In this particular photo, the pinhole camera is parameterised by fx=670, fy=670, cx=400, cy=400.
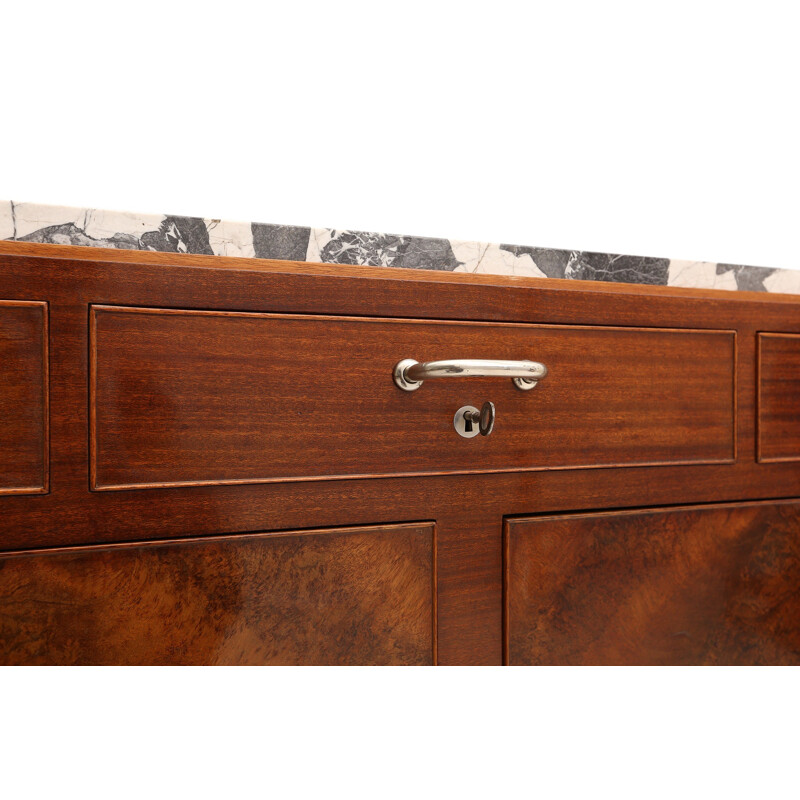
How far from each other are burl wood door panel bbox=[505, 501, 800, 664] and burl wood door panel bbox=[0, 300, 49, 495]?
1.13ft

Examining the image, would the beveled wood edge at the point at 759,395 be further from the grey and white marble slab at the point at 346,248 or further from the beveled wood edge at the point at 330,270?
the grey and white marble slab at the point at 346,248

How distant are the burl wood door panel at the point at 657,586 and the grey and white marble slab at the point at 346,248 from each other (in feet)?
0.87

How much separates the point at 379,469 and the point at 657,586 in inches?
11.2

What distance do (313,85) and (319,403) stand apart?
2.14 ft

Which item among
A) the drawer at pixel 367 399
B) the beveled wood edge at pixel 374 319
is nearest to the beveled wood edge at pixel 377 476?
the drawer at pixel 367 399

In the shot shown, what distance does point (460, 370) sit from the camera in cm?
47

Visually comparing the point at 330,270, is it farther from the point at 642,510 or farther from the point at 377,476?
the point at 642,510

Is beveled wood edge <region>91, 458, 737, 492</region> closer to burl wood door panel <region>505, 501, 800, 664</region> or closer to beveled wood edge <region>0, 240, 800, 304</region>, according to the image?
burl wood door panel <region>505, 501, 800, 664</region>

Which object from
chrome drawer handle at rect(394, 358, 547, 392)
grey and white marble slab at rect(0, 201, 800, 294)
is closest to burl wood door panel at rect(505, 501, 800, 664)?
chrome drawer handle at rect(394, 358, 547, 392)

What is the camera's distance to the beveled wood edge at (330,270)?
1.40 ft

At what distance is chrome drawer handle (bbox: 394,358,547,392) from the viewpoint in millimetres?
472

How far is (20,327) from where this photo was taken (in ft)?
1.35

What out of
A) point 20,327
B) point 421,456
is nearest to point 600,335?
point 421,456

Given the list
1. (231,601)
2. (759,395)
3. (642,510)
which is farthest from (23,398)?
(759,395)
